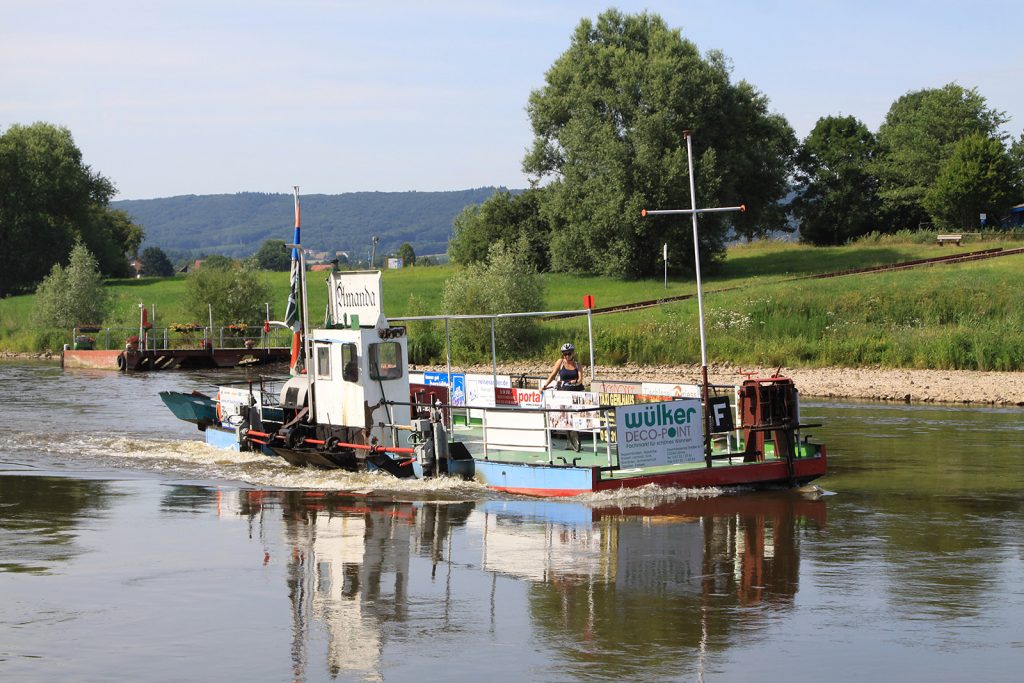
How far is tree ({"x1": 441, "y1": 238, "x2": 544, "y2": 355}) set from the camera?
166ft

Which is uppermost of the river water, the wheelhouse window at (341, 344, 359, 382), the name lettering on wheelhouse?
the name lettering on wheelhouse

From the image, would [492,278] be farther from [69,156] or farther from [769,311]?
[69,156]

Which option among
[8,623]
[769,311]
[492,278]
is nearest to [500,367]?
[492,278]

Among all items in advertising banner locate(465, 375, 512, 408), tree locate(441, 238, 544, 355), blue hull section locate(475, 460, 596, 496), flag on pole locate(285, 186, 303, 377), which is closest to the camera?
blue hull section locate(475, 460, 596, 496)

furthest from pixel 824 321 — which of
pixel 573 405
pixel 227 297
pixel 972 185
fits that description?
pixel 972 185

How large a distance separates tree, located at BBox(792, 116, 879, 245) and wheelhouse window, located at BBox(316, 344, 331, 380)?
3251 inches

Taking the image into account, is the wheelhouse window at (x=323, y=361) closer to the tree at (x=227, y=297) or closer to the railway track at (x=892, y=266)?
the railway track at (x=892, y=266)

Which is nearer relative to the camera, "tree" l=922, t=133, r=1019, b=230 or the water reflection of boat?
the water reflection of boat

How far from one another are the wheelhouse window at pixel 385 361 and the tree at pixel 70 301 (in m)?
54.0

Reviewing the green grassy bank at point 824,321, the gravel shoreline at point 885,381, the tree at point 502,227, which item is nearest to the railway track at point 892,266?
the green grassy bank at point 824,321

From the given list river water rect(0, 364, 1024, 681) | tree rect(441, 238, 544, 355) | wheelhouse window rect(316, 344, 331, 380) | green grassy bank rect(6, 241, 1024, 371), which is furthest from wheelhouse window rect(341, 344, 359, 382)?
tree rect(441, 238, 544, 355)

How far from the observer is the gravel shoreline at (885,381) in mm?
35938

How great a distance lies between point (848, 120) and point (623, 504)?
332ft

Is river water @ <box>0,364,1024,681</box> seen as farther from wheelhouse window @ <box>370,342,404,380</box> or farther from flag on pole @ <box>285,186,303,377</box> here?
flag on pole @ <box>285,186,303,377</box>
